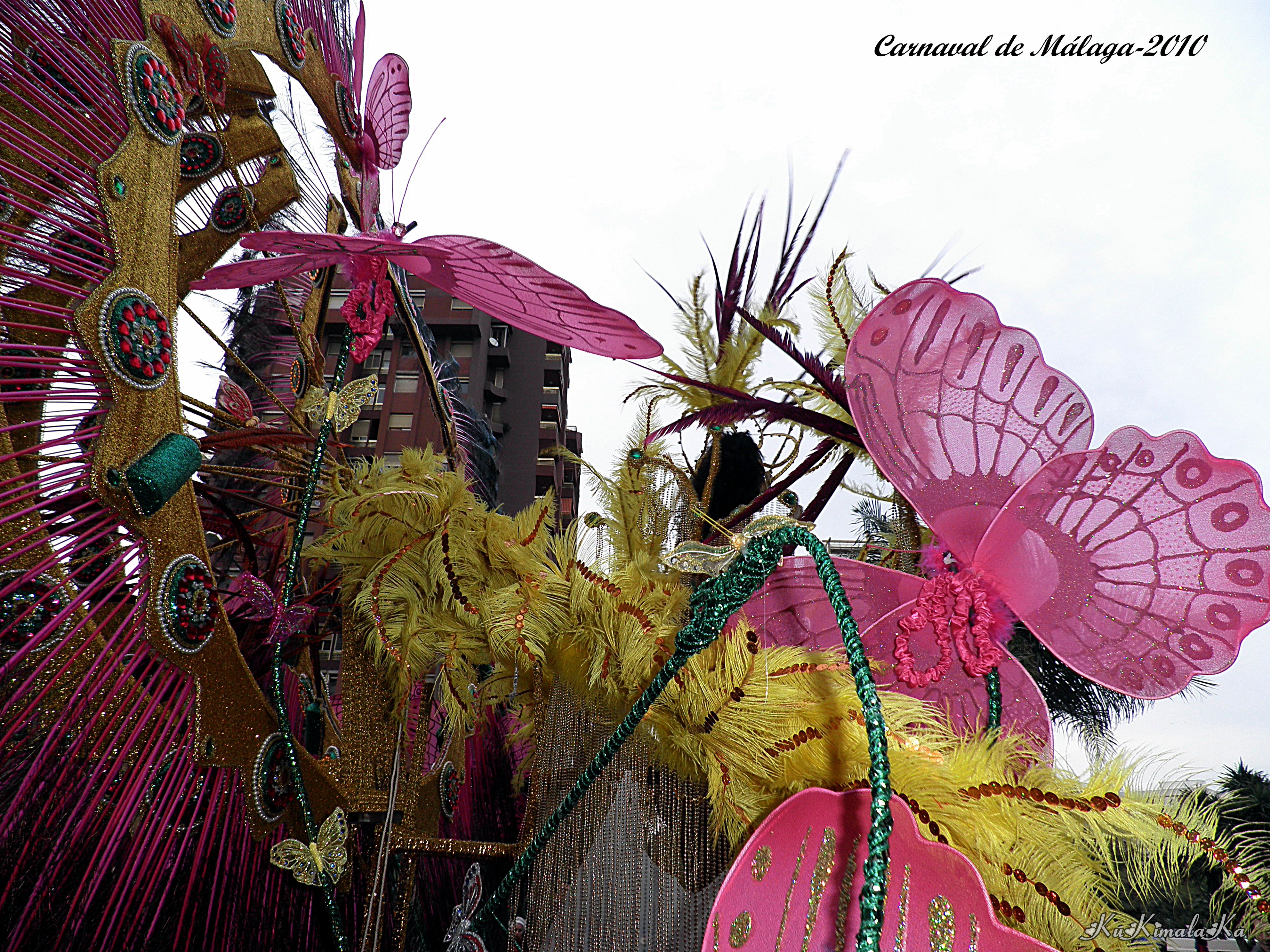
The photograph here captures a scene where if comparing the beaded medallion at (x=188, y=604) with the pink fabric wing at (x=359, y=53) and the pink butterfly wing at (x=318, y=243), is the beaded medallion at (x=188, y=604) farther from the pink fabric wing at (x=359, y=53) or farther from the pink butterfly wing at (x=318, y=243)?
the pink fabric wing at (x=359, y=53)

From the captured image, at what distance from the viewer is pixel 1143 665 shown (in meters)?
1.46

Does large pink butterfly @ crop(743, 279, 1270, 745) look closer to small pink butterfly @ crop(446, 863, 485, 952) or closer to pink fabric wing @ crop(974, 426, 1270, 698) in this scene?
pink fabric wing @ crop(974, 426, 1270, 698)

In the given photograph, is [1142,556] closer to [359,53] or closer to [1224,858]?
[1224,858]

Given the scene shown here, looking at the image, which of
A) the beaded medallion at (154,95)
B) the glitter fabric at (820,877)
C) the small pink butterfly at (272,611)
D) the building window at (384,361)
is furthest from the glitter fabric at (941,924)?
the building window at (384,361)

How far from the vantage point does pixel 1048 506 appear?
141cm

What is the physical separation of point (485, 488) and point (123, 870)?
1.73 m

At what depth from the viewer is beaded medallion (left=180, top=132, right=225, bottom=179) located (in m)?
2.07

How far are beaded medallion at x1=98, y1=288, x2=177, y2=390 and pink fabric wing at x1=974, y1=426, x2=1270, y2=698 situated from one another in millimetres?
1573

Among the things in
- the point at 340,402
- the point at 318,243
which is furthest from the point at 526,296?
the point at 340,402

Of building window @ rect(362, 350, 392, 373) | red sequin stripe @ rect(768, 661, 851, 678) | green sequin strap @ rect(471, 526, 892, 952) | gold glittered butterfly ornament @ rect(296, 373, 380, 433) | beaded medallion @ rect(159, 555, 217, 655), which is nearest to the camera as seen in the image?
green sequin strap @ rect(471, 526, 892, 952)

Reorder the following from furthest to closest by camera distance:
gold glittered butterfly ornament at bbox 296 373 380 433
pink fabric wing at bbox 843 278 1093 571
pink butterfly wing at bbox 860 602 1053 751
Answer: gold glittered butterfly ornament at bbox 296 373 380 433, pink butterfly wing at bbox 860 602 1053 751, pink fabric wing at bbox 843 278 1093 571

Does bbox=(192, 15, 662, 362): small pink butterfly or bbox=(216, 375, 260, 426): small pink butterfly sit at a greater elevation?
bbox=(192, 15, 662, 362): small pink butterfly

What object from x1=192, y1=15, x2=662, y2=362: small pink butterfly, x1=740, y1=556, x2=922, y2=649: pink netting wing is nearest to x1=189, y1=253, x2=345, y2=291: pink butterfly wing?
x1=192, y1=15, x2=662, y2=362: small pink butterfly

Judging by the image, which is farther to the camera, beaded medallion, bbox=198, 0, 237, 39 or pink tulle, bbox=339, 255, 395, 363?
pink tulle, bbox=339, 255, 395, 363
